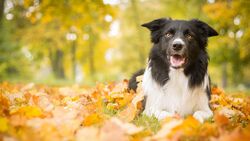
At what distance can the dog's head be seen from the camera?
4.77m

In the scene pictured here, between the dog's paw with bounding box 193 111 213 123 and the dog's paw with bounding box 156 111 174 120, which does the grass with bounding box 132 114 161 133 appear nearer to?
the dog's paw with bounding box 156 111 174 120

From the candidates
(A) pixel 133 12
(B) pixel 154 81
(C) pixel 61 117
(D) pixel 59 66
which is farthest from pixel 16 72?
(C) pixel 61 117

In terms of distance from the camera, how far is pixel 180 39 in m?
4.72

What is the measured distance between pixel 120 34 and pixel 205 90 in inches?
1147

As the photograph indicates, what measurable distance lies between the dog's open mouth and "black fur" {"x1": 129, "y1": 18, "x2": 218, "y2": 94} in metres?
0.05

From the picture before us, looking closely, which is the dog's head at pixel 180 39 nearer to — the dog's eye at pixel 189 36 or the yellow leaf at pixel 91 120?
the dog's eye at pixel 189 36

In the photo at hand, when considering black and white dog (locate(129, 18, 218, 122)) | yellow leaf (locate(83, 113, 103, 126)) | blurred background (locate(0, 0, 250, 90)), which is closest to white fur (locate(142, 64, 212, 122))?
black and white dog (locate(129, 18, 218, 122))

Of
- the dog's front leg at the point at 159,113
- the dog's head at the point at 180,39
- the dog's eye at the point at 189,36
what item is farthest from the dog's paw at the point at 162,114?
the dog's eye at the point at 189,36

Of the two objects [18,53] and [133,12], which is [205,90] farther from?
[133,12]

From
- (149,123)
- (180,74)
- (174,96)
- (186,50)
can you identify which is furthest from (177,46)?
(149,123)

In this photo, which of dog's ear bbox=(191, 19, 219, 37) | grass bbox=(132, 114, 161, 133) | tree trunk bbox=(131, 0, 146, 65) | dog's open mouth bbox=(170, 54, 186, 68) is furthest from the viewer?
tree trunk bbox=(131, 0, 146, 65)

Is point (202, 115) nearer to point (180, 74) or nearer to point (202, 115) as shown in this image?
point (202, 115)

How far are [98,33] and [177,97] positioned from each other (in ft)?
→ 67.1

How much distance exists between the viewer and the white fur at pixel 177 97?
4.83 meters
